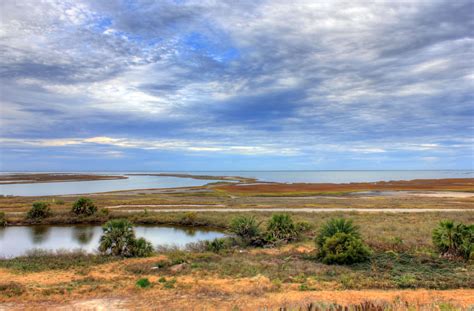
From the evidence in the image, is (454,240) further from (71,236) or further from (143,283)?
(71,236)

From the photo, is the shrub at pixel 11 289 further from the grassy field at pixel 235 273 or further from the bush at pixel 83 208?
the bush at pixel 83 208

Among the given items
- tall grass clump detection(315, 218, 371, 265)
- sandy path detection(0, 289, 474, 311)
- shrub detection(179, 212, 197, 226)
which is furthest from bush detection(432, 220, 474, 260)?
shrub detection(179, 212, 197, 226)

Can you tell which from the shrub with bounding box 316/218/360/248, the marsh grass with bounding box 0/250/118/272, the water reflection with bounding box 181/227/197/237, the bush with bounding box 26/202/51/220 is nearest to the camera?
the marsh grass with bounding box 0/250/118/272

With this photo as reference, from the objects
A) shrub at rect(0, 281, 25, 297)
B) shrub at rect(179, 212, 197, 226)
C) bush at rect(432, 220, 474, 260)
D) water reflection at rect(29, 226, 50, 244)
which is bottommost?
water reflection at rect(29, 226, 50, 244)

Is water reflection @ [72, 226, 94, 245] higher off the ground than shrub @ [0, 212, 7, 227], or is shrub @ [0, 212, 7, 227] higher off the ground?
shrub @ [0, 212, 7, 227]

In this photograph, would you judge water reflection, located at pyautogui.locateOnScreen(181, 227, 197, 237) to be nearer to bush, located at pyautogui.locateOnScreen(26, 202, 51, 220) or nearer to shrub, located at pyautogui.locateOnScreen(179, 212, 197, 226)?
shrub, located at pyautogui.locateOnScreen(179, 212, 197, 226)

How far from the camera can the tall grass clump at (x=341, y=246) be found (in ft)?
41.8

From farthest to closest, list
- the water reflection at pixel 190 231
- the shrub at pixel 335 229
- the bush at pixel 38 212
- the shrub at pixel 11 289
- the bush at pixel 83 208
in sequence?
the bush at pixel 83 208, the bush at pixel 38 212, the water reflection at pixel 190 231, the shrub at pixel 335 229, the shrub at pixel 11 289

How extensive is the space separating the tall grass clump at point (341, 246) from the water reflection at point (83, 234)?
52.0 ft

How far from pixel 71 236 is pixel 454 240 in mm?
24064

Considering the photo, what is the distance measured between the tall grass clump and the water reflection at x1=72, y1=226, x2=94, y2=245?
624 inches

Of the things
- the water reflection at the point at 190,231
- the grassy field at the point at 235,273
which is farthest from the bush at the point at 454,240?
the water reflection at the point at 190,231

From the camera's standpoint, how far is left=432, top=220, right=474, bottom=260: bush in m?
13.1

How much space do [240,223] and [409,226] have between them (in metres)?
12.5
